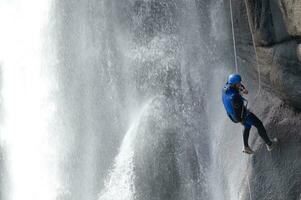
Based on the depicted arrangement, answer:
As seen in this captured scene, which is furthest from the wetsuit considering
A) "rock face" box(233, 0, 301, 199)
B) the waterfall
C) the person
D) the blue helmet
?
the waterfall

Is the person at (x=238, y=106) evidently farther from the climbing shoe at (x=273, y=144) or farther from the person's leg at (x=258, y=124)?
the climbing shoe at (x=273, y=144)

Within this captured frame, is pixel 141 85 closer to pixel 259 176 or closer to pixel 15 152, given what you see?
pixel 259 176

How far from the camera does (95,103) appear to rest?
1628 centimetres

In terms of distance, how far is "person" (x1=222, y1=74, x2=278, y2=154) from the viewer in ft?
35.2

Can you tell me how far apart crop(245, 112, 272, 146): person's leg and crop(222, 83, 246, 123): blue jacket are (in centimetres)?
21

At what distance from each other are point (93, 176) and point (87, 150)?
0.90 m

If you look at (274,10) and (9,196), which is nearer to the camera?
(274,10)

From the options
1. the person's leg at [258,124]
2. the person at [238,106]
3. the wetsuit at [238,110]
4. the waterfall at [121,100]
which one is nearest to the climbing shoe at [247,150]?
the person at [238,106]

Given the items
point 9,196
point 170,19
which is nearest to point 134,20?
point 170,19

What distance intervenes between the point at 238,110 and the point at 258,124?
65 cm

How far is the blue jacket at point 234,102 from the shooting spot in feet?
35.4

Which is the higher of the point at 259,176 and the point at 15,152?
the point at 259,176

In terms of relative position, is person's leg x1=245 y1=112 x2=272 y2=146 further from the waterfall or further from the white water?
the white water

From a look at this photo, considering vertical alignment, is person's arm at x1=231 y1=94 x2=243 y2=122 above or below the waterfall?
above
